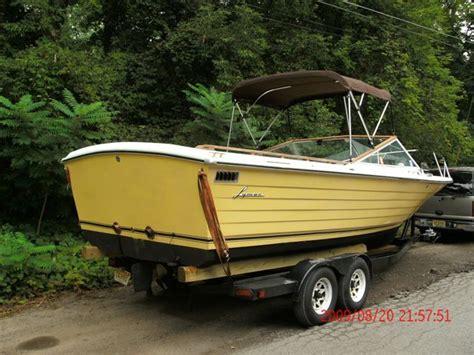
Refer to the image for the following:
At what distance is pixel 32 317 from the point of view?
18.2 feet

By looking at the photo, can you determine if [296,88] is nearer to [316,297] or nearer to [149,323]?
[316,297]

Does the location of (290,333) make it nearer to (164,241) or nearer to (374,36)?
(164,241)

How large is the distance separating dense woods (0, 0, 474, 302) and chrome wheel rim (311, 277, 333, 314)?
13.1ft

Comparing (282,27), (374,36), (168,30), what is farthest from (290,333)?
(374,36)

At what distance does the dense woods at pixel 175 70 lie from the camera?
762 centimetres

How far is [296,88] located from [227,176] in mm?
3388

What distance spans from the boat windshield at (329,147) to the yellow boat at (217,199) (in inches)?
10.2

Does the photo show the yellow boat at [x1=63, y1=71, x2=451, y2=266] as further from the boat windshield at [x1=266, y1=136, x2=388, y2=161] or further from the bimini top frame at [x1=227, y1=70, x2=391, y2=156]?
the boat windshield at [x1=266, y1=136, x2=388, y2=161]

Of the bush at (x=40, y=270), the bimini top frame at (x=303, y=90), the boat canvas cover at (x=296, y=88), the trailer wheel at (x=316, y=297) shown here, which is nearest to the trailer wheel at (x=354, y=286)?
the trailer wheel at (x=316, y=297)

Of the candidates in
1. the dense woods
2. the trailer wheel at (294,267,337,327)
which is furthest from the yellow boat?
the dense woods

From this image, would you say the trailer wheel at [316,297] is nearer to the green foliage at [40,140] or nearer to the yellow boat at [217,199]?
the yellow boat at [217,199]

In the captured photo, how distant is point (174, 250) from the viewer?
4.66m

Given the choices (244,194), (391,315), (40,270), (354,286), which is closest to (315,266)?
(354,286)

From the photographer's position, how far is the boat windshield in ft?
22.5
